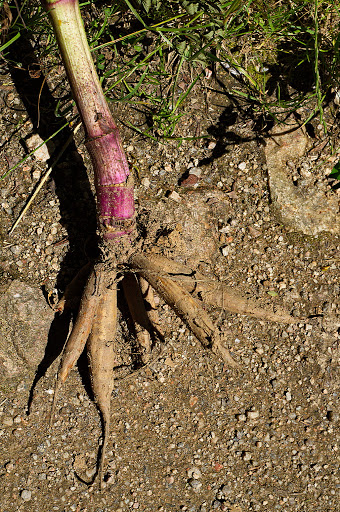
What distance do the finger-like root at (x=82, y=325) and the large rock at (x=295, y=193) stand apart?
0.77 meters

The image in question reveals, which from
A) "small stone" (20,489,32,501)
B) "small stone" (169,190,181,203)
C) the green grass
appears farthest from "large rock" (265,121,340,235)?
"small stone" (20,489,32,501)

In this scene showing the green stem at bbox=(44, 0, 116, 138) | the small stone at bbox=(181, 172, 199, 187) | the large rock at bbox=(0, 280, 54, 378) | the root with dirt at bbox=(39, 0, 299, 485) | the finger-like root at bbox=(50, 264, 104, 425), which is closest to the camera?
the green stem at bbox=(44, 0, 116, 138)

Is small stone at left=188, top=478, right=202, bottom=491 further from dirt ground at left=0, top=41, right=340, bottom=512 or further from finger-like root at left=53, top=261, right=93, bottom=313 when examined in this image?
finger-like root at left=53, top=261, right=93, bottom=313

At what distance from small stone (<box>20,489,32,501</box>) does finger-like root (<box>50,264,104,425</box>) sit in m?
0.29

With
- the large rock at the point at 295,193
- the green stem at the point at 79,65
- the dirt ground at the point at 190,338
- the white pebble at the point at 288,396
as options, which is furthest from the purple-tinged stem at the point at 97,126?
the white pebble at the point at 288,396

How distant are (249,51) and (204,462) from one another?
1.59 m

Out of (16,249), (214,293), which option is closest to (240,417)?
(214,293)

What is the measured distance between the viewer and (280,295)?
1.70 m

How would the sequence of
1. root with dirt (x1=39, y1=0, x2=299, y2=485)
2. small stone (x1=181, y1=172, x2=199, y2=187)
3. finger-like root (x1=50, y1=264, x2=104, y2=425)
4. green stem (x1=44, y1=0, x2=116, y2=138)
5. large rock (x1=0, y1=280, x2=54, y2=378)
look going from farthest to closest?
small stone (x1=181, y1=172, x2=199, y2=187), large rock (x1=0, y1=280, x2=54, y2=378), finger-like root (x1=50, y1=264, x2=104, y2=425), root with dirt (x1=39, y1=0, x2=299, y2=485), green stem (x1=44, y1=0, x2=116, y2=138)

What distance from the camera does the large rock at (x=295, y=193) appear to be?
1746 millimetres

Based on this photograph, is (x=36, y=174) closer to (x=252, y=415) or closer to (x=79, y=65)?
(x=79, y=65)

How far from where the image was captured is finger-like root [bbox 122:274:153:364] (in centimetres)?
156

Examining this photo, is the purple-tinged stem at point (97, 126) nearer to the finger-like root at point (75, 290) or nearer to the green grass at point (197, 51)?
the finger-like root at point (75, 290)

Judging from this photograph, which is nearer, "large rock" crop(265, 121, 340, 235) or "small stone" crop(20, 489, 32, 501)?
"small stone" crop(20, 489, 32, 501)
